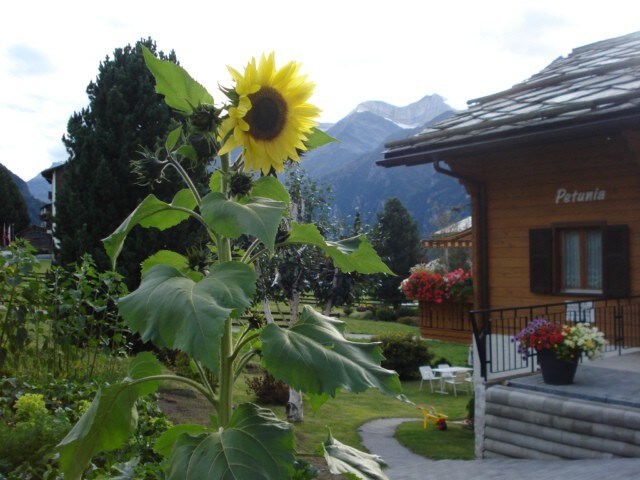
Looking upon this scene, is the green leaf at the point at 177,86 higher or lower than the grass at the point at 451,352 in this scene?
higher

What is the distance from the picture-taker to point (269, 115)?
160 centimetres

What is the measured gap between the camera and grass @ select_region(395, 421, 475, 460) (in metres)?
10.2

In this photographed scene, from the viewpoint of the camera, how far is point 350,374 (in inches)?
49.4

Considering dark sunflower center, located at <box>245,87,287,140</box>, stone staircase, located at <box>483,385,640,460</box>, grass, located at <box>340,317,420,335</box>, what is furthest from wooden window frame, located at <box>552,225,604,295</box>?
grass, located at <box>340,317,420,335</box>

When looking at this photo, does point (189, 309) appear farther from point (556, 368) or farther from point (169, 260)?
point (556, 368)

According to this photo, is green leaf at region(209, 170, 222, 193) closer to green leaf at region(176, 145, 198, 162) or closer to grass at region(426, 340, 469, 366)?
green leaf at region(176, 145, 198, 162)

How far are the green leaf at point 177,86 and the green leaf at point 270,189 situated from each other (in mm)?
230

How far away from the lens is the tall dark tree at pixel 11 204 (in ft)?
176

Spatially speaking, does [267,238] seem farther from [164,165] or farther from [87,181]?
[87,181]

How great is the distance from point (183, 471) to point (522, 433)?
7866 mm

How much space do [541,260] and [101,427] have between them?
10628 millimetres

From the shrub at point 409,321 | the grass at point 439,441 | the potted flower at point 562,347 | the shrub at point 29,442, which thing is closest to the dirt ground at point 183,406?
the shrub at point 29,442

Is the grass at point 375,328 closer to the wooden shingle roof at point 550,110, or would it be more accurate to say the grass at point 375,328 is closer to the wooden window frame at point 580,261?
the wooden shingle roof at point 550,110

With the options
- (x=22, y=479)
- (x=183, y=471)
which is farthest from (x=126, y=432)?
(x=22, y=479)
